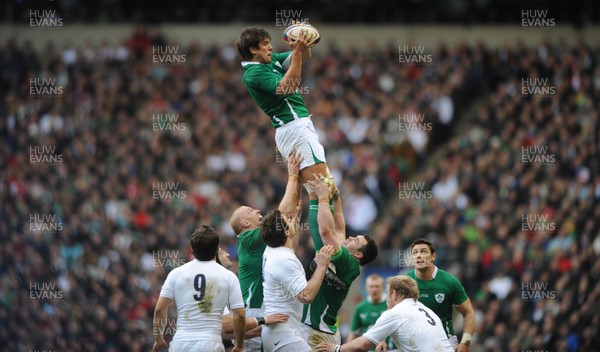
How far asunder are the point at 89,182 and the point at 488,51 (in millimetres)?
11033

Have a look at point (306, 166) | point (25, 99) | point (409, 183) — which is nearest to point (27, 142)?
point (25, 99)

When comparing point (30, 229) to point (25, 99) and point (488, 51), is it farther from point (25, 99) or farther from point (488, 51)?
point (488, 51)

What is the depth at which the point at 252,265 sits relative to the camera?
39.7 ft

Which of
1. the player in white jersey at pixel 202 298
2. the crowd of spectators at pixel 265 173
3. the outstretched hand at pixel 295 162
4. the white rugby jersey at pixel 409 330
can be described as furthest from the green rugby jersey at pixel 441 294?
the crowd of spectators at pixel 265 173

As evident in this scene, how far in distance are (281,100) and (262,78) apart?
0.40 meters

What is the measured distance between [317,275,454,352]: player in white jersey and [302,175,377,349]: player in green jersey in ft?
1.88

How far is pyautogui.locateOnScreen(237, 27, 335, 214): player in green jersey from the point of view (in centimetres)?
1220

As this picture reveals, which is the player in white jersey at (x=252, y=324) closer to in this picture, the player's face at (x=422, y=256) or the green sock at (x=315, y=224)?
the green sock at (x=315, y=224)

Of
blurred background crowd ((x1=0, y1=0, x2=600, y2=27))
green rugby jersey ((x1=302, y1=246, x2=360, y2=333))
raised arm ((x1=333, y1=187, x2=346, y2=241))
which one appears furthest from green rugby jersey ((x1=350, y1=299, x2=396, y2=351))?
blurred background crowd ((x1=0, y1=0, x2=600, y2=27))

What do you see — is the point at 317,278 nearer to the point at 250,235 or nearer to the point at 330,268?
the point at 330,268

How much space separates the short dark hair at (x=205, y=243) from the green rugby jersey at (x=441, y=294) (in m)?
3.02

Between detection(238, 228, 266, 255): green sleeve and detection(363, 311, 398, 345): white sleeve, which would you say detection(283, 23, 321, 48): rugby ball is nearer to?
detection(238, 228, 266, 255): green sleeve

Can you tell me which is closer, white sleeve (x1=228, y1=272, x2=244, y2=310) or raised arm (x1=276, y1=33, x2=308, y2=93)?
white sleeve (x1=228, y1=272, x2=244, y2=310)

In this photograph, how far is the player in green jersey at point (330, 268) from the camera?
11.9 meters
